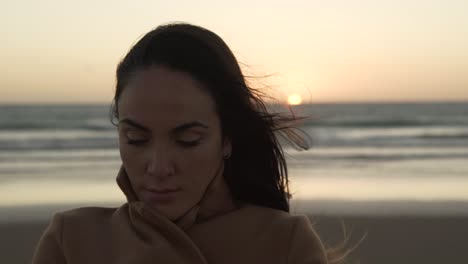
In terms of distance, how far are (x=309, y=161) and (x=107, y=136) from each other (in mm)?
8322

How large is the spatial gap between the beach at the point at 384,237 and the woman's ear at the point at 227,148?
403 cm

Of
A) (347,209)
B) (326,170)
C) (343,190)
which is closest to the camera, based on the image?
(347,209)

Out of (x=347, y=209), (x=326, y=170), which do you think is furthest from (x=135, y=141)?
(x=326, y=170)

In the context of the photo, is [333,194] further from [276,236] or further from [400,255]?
[276,236]

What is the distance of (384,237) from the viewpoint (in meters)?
6.56

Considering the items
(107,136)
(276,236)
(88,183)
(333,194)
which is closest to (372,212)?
(333,194)

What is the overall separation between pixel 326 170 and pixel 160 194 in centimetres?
958

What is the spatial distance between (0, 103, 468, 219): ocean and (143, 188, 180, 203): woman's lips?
0.77 metres

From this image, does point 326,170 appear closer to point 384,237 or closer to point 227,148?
point 384,237

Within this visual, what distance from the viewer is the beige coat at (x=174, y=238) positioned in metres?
1.82

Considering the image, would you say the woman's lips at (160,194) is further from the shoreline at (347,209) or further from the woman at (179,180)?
the shoreline at (347,209)

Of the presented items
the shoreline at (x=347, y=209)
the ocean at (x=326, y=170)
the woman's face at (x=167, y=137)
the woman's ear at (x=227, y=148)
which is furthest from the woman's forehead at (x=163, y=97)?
the shoreline at (x=347, y=209)

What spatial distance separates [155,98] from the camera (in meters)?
1.74

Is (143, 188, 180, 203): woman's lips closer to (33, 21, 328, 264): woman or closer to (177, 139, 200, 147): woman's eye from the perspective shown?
(33, 21, 328, 264): woman
